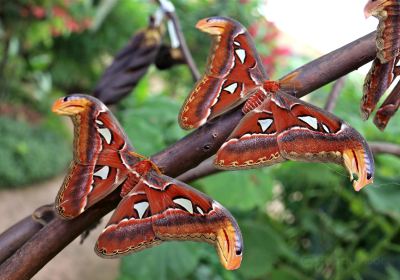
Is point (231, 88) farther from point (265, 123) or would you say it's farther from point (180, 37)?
point (180, 37)

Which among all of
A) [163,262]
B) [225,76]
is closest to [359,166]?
[225,76]

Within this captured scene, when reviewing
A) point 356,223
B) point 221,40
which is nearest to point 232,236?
point 221,40

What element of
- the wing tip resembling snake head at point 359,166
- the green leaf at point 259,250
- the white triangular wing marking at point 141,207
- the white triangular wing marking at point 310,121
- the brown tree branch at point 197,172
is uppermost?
the wing tip resembling snake head at point 359,166

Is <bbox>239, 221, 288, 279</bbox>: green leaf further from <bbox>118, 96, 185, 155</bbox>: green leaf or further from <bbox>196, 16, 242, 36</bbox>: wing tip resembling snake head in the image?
<bbox>196, 16, 242, 36</bbox>: wing tip resembling snake head

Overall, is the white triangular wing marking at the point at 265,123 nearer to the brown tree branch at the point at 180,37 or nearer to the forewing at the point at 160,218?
the forewing at the point at 160,218

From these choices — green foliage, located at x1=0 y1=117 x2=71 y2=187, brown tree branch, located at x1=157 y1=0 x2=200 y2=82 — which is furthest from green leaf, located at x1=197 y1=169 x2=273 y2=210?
green foliage, located at x1=0 y1=117 x2=71 y2=187

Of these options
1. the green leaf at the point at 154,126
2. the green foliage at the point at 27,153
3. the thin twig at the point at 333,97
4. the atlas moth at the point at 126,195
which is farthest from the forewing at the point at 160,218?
the green foliage at the point at 27,153

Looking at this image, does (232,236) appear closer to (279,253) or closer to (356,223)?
(279,253)
